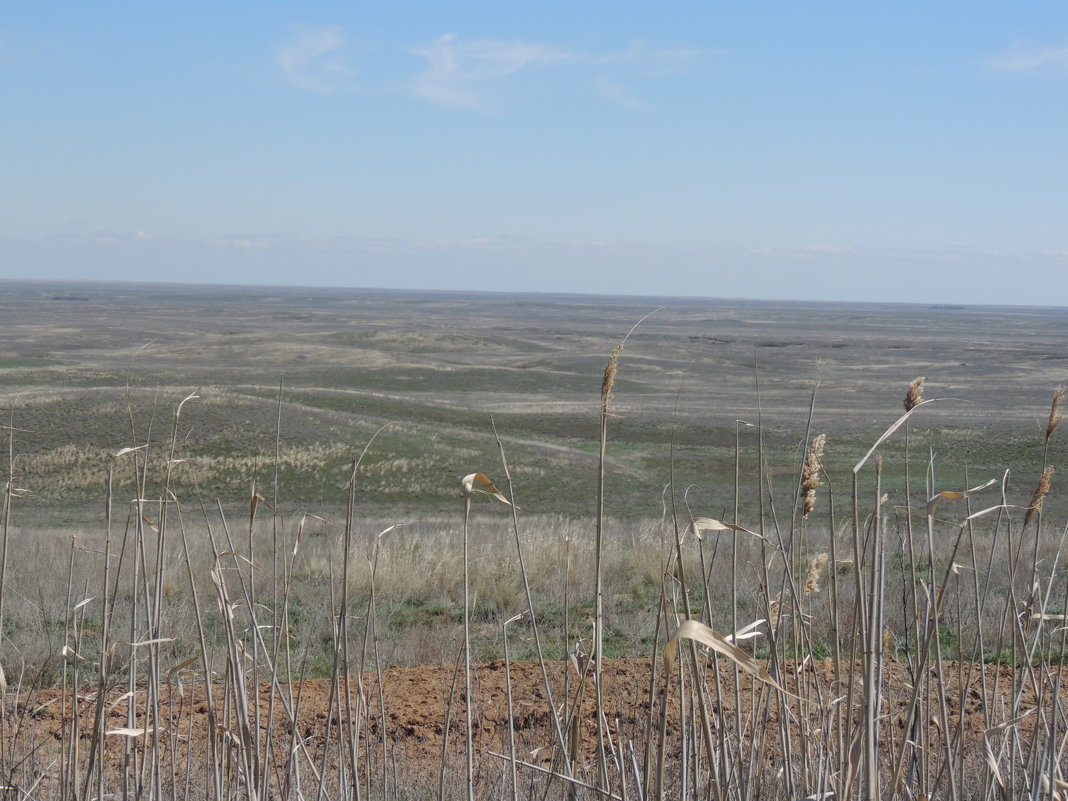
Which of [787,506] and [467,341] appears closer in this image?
[787,506]

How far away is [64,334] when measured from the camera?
82250 mm

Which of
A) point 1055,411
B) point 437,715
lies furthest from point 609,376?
point 437,715

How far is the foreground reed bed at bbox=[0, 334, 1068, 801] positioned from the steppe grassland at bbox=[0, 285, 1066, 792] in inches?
A: 2.5

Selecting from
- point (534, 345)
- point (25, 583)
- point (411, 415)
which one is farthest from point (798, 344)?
point (25, 583)

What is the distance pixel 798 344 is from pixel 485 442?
240 ft

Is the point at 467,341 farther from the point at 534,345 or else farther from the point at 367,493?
the point at 367,493

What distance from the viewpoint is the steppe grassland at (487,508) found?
2.54 m

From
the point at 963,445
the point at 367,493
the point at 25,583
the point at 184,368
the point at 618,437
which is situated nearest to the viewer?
the point at 25,583

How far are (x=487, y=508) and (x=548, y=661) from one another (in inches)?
573

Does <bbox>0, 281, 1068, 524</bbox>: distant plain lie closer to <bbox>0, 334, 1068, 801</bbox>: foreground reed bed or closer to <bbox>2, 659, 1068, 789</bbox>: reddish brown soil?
<bbox>0, 334, 1068, 801</bbox>: foreground reed bed

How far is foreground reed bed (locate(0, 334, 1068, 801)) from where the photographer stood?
1.89 meters

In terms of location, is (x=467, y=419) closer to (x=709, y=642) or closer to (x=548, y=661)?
(x=548, y=661)

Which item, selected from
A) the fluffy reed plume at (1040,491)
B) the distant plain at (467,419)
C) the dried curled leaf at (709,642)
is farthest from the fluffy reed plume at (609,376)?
the fluffy reed plume at (1040,491)

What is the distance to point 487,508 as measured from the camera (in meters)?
20.5
